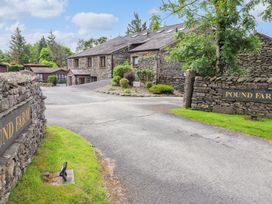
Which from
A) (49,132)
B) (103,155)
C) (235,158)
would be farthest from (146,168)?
(49,132)

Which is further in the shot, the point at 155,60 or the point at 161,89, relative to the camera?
the point at 155,60

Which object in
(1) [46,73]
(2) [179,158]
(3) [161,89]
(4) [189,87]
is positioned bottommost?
(2) [179,158]

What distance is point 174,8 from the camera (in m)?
14.9

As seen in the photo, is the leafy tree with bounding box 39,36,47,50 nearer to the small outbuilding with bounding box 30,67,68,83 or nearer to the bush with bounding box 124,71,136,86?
the small outbuilding with bounding box 30,67,68,83

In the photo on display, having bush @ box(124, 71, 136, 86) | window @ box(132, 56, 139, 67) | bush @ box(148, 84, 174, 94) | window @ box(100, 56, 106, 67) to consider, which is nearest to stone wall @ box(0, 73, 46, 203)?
bush @ box(148, 84, 174, 94)

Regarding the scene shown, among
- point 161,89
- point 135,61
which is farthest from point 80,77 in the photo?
point 161,89

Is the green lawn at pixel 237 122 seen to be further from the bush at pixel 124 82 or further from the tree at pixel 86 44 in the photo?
the tree at pixel 86 44

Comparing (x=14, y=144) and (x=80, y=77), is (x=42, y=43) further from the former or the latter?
(x=14, y=144)

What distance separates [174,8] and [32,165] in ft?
38.7

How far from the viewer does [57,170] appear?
231 inches

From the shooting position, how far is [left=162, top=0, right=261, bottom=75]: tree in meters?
14.5

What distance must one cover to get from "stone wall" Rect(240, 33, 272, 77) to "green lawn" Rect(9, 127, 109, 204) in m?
21.8

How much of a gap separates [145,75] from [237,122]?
17.0m

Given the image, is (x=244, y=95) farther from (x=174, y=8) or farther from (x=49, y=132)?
(x=49, y=132)
